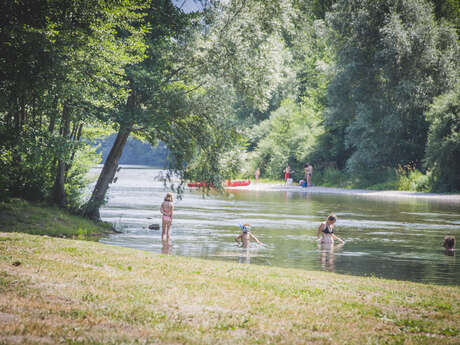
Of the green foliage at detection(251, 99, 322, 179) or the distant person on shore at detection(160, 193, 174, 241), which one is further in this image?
the green foliage at detection(251, 99, 322, 179)

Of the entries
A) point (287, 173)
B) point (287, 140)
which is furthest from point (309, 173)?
point (287, 140)

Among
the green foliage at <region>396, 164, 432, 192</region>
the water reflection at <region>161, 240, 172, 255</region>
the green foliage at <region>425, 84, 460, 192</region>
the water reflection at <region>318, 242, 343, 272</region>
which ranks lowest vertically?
the water reflection at <region>318, 242, 343, 272</region>

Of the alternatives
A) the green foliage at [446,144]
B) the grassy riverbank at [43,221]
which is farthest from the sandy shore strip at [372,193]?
the grassy riverbank at [43,221]

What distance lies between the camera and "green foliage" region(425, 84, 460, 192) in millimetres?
36947

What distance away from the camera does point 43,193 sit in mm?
18234

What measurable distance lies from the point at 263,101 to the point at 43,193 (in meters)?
8.05

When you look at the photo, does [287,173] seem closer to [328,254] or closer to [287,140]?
[287,140]

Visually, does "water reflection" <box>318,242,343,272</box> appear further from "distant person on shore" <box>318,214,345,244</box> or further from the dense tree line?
the dense tree line

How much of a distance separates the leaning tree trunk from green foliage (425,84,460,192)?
24330 millimetres

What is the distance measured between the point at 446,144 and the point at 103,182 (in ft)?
82.0

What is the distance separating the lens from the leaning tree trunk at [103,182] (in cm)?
1916

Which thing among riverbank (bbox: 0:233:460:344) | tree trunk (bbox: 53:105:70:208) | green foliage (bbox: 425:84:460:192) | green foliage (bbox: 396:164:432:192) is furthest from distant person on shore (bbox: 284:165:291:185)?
riverbank (bbox: 0:233:460:344)

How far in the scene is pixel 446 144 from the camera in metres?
36.6

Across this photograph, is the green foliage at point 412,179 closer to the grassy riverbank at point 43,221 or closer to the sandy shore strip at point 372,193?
the sandy shore strip at point 372,193
